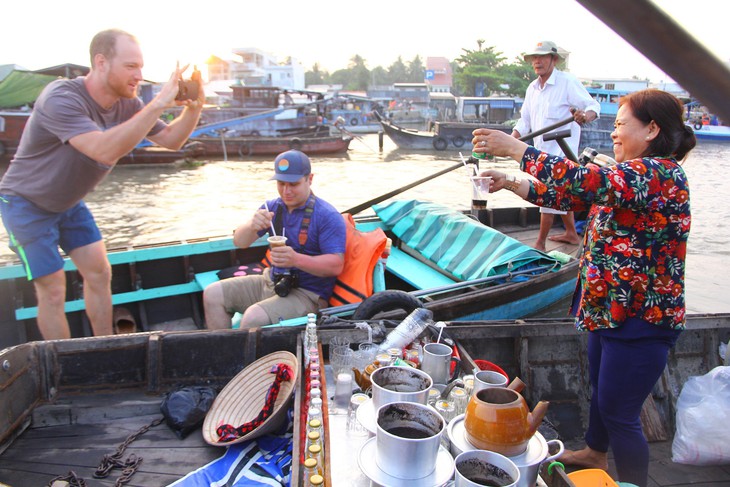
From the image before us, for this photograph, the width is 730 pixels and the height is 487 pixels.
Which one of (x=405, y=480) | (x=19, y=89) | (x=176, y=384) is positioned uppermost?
(x=19, y=89)

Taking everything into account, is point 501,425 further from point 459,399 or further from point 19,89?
point 19,89

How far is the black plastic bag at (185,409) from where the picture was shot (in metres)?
2.97

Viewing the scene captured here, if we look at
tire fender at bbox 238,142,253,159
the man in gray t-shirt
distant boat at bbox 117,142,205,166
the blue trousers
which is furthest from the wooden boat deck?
tire fender at bbox 238,142,253,159

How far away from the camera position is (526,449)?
179 cm

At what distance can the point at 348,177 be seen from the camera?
20219mm

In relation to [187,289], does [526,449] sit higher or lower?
higher

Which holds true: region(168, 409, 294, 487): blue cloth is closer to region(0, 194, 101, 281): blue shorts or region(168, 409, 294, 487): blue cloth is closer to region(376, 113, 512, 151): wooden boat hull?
region(0, 194, 101, 281): blue shorts

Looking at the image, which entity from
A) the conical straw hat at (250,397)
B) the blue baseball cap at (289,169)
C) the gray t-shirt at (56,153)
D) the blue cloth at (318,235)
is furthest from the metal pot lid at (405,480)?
the gray t-shirt at (56,153)

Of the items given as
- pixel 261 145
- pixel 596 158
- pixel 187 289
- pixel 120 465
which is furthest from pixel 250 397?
pixel 261 145

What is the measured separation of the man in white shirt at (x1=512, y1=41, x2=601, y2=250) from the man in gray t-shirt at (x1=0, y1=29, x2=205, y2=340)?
12.3 ft

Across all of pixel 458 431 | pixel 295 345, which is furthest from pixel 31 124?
pixel 458 431

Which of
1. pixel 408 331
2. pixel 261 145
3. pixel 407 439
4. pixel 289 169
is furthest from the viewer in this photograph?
pixel 261 145

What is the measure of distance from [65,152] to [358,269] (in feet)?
7.09

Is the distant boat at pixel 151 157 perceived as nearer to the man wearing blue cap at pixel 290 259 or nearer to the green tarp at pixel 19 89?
the green tarp at pixel 19 89
